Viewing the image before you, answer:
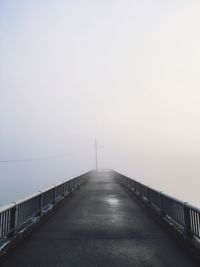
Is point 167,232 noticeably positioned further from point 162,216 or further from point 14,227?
point 14,227

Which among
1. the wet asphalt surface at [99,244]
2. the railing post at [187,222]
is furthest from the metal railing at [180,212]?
the wet asphalt surface at [99,244]

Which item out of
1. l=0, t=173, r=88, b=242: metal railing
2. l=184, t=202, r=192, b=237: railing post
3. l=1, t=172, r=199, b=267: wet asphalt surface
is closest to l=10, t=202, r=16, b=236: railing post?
l=0, t=173, r=88, b=242: metal railing

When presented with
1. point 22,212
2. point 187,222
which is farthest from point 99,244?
point 22,212

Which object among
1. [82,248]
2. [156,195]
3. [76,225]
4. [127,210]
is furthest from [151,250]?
[127,210]

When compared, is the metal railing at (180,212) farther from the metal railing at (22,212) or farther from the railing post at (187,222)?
the metal railing at (22,212)

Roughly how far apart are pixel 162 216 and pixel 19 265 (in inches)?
247

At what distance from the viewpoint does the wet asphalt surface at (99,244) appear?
20.3ft

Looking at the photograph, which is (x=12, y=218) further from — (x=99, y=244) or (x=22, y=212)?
(x=99, y=244)

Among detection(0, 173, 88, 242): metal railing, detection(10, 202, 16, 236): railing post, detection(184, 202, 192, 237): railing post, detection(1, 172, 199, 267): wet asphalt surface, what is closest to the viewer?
detection(1, 172, 199, 267): wet asphalt surface

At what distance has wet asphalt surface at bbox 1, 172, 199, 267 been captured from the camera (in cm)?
618

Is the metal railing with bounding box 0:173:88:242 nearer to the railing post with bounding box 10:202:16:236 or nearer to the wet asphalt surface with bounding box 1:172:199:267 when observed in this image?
the railing post with bounding box 10:202:16:236

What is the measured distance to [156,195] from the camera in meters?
12.0

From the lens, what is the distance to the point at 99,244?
7.54 m

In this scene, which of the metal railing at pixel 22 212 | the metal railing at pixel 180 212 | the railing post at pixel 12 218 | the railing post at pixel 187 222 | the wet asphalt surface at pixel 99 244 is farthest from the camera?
the railing post at pixel 12 218
